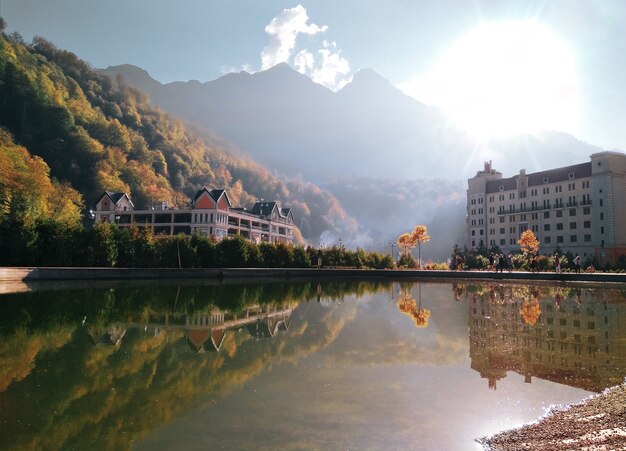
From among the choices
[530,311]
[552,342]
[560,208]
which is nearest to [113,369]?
[552,342]

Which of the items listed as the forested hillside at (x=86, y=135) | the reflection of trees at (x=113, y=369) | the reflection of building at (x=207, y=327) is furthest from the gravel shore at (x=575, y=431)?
the forested hillside at (x=86, y=135)

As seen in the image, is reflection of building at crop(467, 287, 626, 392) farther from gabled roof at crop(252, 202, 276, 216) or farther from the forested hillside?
gabled roof at crop(252, 202, 276, 216)

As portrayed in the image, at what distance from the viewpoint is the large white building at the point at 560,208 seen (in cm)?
8169

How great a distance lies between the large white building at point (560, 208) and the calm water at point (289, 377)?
70.9 metres

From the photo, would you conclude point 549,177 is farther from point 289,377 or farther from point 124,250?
point 289,377

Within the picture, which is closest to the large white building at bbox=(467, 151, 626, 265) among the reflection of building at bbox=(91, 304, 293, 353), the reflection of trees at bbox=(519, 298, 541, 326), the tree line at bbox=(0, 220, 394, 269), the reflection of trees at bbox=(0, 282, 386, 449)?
the tree line at bbox=(0, 220, 394, 269)

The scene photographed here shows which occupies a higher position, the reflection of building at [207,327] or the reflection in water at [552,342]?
the reflection in water at [552,342]

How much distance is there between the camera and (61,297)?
2819cm

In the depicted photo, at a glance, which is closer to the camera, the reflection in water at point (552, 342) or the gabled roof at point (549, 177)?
the reflection in water at point (552, 342)

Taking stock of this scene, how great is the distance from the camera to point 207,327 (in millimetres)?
17125

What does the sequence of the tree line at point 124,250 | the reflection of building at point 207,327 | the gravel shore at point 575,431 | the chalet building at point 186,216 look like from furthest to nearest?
the chalet building at point 186,216, the tree line at point 124,250, the reflection of building at point 207,327, the gravel shore at point 575,431

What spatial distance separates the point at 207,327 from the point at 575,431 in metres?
12.7

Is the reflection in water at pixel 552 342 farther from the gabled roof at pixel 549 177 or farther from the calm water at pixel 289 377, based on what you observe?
the gabled roof at pixel 549 177

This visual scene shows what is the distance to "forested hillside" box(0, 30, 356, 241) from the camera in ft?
375
